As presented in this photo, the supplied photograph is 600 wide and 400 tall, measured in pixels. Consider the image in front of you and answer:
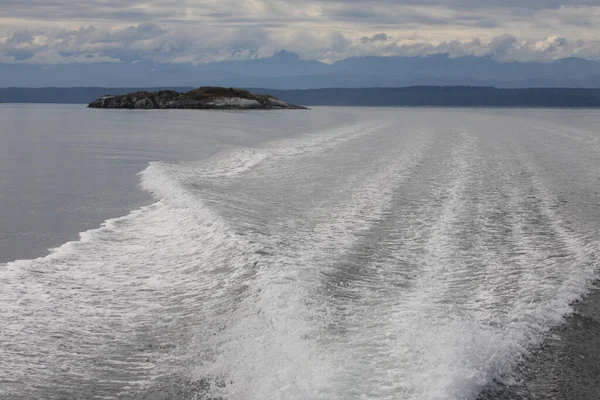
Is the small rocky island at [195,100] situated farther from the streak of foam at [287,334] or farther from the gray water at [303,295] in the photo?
the streak of foam at [287,334]

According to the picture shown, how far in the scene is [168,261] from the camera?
8812mm

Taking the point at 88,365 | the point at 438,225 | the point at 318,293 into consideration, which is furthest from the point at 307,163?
the point at 88,365

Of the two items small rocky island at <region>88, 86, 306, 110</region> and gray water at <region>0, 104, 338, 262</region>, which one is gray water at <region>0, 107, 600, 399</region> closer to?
gray water at <region>0, 104, 338, 262</region>

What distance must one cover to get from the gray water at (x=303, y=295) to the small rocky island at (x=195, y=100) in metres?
93.2

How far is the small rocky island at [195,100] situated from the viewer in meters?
106

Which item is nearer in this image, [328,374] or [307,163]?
[328,374]

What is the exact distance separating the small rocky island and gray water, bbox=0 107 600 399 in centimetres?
9318

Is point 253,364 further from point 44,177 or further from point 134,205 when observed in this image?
point 44,177

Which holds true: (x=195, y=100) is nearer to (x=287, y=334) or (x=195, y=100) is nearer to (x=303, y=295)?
(x=303, y=295)

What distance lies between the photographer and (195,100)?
10694cm

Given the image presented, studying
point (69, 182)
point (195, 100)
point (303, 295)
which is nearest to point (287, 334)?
point (303, 295)

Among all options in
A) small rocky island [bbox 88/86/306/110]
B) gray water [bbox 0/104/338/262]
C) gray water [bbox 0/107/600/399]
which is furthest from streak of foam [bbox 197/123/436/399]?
small rocky island [bbox 88/86/306/110]

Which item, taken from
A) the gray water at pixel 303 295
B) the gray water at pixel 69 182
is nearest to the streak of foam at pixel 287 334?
the gray water at pixel 303 295

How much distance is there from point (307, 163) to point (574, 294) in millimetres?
14171
